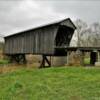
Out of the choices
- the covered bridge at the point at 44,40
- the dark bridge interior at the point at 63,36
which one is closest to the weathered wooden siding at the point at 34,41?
the covered bridge at the point at 44,40

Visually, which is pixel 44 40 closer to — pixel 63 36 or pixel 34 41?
pixel 34 41

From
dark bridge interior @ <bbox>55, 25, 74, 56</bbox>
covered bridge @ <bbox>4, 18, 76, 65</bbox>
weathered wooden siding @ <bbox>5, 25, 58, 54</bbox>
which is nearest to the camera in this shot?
covered bridge @ <bbox>4, 18, 76, 65</bbox>

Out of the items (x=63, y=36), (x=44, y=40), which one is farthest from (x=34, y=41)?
(x=63, y=36)

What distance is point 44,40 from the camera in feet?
77.4

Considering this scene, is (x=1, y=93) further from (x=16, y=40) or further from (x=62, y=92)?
(x=16, y=40)

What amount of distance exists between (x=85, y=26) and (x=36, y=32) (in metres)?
36.5

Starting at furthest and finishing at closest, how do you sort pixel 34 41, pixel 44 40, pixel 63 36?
pixel 63 36 → pixel 34 41 → pixel 44 40

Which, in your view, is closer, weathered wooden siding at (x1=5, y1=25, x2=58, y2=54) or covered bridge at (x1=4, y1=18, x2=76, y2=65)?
covered bridge at (x1=4, y1=18, x2=76, y2=65)

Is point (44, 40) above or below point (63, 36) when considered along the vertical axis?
below

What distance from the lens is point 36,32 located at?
80.9 feet

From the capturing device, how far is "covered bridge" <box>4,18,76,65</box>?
74.6 ft

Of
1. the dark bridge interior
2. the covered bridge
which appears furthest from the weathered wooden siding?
the dark bridge interior

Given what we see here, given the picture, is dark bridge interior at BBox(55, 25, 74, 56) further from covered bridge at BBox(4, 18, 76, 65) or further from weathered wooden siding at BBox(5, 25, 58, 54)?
weathered wooden siding at BBox(5, 25, 58, 54)

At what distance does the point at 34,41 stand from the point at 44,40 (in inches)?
64.4
